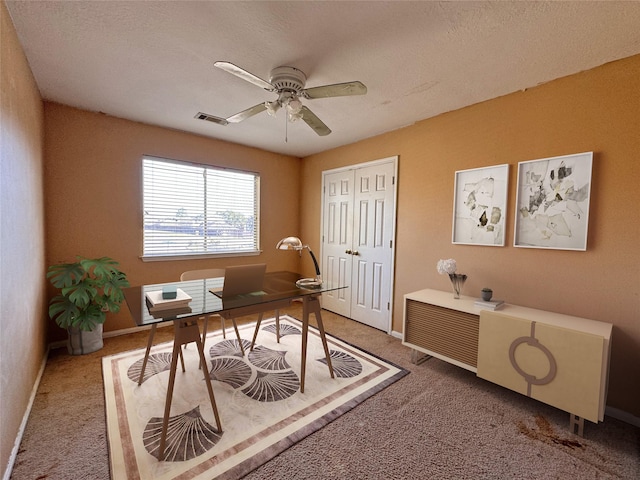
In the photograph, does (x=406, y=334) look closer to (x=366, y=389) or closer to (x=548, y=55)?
(x=366, y=389)

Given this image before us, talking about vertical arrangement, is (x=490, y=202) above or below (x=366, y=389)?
above

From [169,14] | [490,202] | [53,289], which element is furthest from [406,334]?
[53,289]

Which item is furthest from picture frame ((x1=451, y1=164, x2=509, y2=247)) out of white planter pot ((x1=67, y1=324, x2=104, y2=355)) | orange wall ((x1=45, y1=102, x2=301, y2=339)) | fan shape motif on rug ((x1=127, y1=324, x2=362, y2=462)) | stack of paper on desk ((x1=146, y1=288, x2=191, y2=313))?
white planter pot ((x1=67, y1=324, x2=104, y2=355))

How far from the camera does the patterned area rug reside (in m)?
1.49

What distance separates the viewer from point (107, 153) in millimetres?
2967

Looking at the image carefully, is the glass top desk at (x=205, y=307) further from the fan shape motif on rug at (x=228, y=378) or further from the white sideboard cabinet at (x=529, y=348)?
the white sideboard cabinet at (x=529, y=348)

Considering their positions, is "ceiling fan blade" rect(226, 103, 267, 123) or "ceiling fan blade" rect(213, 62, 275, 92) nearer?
"ceiling fan blade" rect(213, 62, 275, 92)

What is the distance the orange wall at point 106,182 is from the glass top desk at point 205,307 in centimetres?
131

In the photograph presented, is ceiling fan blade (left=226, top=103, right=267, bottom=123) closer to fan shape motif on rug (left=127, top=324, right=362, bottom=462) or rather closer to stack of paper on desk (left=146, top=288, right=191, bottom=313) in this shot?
stack of paper on desk (left=146, top=288, right=191, bottom=313)

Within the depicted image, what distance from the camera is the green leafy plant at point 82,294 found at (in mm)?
2412

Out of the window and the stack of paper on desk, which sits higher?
the window

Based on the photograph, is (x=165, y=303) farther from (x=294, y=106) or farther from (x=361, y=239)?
(x=361, y=239)

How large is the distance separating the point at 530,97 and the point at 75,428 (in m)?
4.09

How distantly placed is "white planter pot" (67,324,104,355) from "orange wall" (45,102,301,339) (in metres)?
0.33
